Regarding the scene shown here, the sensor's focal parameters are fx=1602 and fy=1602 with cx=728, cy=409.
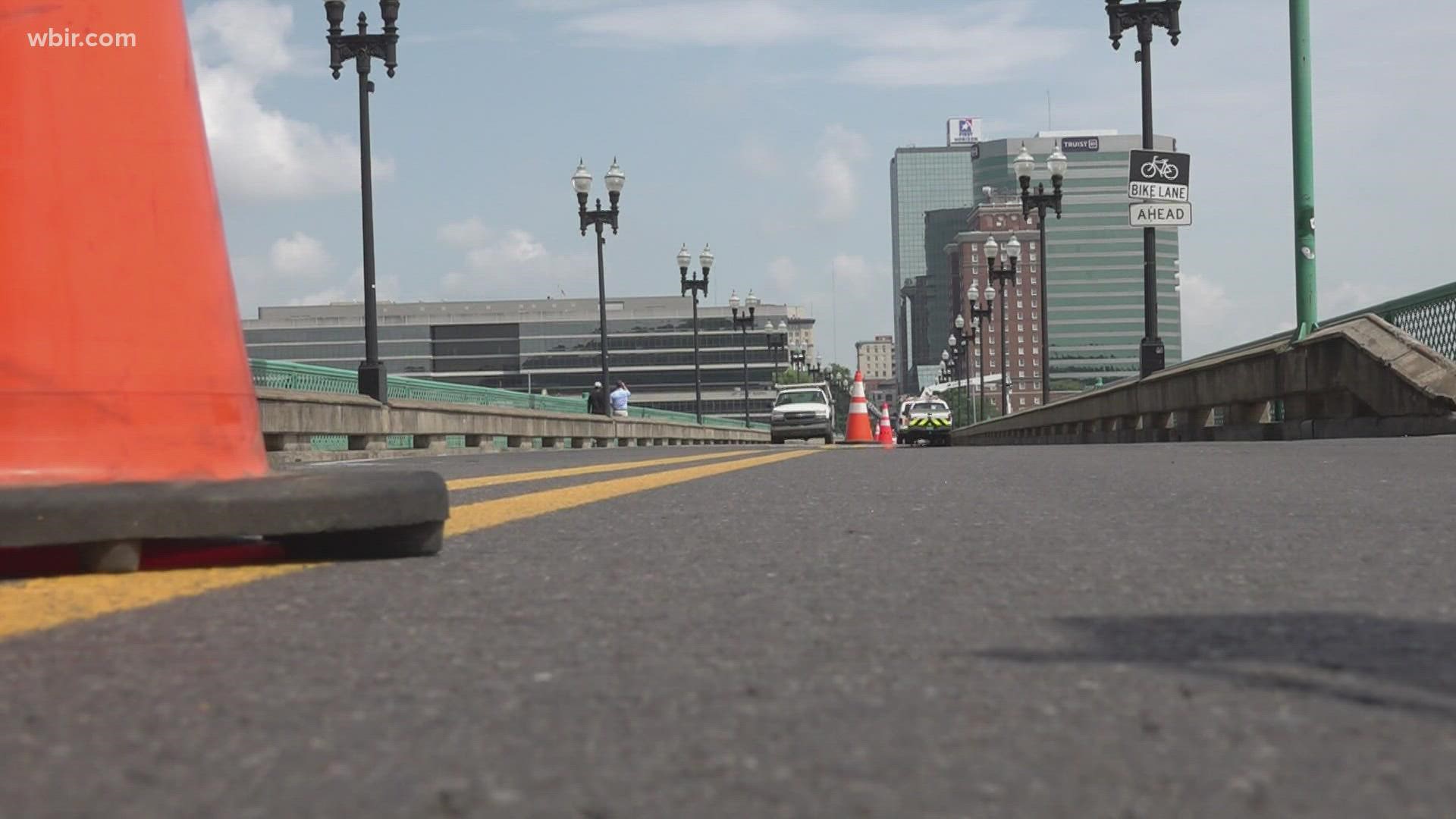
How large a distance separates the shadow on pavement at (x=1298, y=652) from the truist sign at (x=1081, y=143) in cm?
17850

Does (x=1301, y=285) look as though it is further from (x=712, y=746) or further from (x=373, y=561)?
(x=712, y=746)

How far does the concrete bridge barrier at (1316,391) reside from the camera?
12.6 metres

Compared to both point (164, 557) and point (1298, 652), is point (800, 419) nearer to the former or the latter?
point (164, 557)

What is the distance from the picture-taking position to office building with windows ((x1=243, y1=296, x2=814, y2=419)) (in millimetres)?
183000

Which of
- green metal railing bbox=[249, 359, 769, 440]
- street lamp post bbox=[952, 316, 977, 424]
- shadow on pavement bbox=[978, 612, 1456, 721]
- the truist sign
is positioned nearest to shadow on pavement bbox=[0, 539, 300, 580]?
shadow on pavement bbox=[978, 612, 1456, 721]

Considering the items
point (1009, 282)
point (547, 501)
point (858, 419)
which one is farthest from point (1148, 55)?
point (1009, 282)

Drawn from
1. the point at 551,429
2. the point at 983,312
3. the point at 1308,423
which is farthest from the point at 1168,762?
the point at 983,312

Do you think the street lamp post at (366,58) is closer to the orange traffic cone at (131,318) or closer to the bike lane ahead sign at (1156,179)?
the bike lane ahead sign at (1156,179)

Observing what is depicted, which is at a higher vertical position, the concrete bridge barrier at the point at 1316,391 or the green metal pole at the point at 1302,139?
the green metal pole at the point at 1302,139

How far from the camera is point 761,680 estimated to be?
7.17ft

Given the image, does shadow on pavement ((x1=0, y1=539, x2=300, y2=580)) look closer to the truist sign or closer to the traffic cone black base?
the traffic cone black base

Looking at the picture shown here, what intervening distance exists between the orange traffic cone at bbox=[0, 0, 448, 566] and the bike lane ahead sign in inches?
689

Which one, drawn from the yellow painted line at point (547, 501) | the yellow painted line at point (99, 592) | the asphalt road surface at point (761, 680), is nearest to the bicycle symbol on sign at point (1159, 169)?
the yellow painted line at point (547, 501)

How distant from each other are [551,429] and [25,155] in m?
27.3
